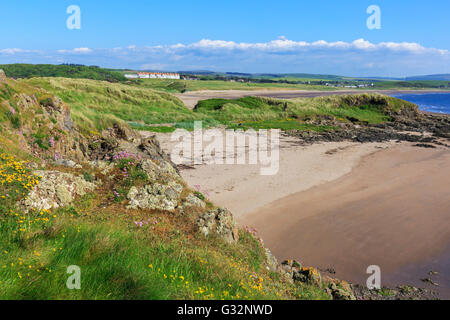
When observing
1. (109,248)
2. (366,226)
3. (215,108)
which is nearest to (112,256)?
(109,248)

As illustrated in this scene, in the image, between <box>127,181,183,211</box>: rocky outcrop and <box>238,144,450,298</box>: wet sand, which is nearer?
<box>127,181,183,211</box>: rocky outcrop

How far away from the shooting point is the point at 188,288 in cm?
431

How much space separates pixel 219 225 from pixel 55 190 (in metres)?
3.69

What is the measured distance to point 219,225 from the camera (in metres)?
7.74

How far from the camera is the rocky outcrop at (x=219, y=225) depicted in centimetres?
750

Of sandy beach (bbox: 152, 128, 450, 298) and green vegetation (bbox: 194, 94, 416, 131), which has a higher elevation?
green vegetation (bbox: 194, 94, 416, 131)

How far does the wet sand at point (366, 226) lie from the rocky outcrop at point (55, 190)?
6.12 meters

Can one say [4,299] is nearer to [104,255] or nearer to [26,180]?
[104,255]

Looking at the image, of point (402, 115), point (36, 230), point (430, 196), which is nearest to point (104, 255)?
point (36, 230)

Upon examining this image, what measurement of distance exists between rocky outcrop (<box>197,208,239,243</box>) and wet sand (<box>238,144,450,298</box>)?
2779 millimetres

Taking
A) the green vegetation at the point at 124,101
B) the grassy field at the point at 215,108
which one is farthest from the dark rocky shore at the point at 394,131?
the green vegetation at the point at 124,101

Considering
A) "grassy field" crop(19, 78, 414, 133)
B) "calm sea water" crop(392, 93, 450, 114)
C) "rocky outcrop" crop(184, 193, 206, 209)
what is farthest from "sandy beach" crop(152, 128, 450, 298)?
"calm sea water" crop(392, 93, 450, 114)

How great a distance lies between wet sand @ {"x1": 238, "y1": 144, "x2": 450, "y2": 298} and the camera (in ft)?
31.9

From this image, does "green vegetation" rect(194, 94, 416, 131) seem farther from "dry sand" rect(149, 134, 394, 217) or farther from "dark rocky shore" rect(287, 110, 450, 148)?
"dry sand" rect(149, 134, 394, 217)
